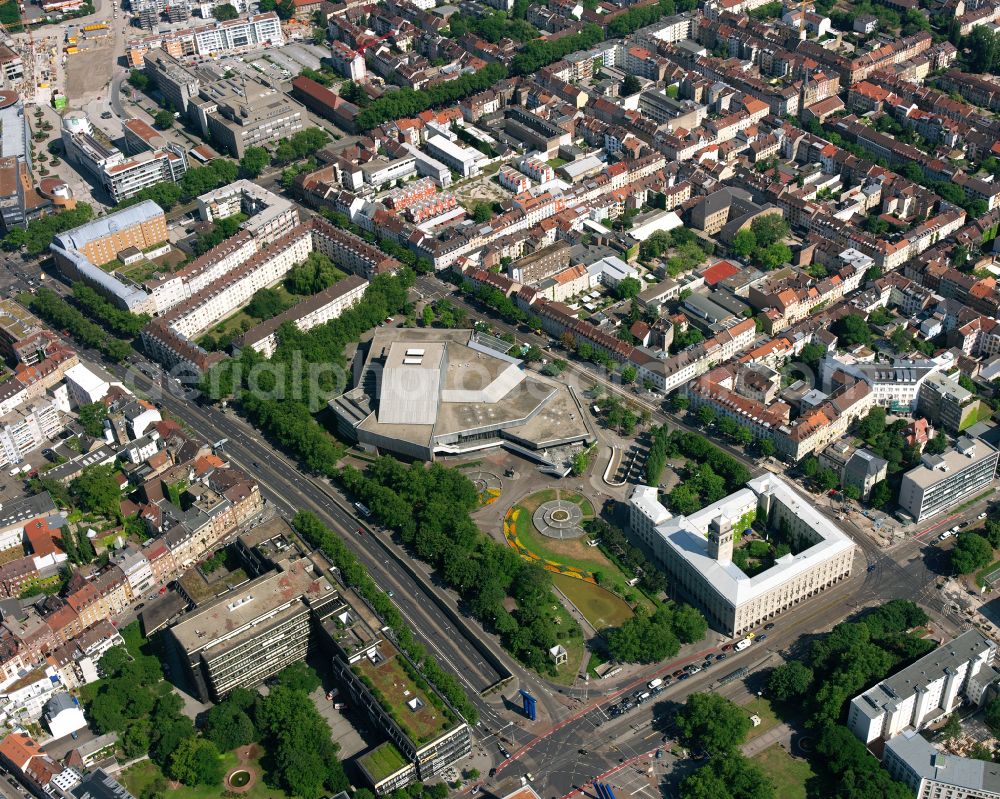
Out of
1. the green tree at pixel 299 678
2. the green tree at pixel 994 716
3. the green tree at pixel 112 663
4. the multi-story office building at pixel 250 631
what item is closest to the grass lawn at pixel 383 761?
the green tree at pixel 299 678

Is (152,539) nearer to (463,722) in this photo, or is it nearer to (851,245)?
(463,722)

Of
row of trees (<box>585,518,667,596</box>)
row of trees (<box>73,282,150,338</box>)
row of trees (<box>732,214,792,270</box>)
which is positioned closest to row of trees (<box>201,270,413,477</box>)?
row of trees (<box>73,282,150,338</box>)

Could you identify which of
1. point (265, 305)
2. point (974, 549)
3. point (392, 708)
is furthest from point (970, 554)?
point (265, 305)

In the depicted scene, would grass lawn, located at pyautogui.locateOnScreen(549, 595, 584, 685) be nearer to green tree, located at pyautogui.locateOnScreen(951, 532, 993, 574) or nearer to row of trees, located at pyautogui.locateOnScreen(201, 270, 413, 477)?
row of trees, located at pyautogui.locateOnScreen(201, 270, 413, 477)

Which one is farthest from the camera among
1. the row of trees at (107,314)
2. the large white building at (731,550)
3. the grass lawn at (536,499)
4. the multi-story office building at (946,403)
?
the row of trees at (107,314)

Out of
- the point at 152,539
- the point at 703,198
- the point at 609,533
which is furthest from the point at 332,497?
the point at 703,198

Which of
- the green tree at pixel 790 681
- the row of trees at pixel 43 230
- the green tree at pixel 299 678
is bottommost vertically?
the green tree at pixel 299 678

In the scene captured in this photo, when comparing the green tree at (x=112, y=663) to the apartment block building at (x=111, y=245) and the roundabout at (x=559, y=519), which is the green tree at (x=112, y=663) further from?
the apartment block building at (x=111, y=245)
